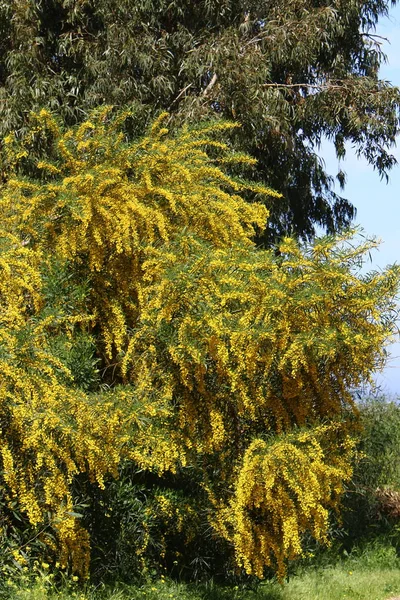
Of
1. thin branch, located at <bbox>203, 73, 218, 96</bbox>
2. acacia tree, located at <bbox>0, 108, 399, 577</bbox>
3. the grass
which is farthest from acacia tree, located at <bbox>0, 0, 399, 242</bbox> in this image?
the grass

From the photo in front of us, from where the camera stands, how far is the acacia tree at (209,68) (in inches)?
484

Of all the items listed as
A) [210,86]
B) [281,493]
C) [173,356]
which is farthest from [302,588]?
[210,86]

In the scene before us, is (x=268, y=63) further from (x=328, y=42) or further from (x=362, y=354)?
(x=362, y=354)

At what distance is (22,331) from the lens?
20.1 ft

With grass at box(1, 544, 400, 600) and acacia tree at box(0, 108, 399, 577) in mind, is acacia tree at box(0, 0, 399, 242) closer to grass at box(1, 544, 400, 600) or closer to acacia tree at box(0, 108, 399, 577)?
acacia tree at box(0, 108, 399, 577)

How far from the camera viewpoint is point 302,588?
25.5ft

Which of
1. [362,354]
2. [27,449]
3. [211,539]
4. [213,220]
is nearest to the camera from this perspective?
[27,449]

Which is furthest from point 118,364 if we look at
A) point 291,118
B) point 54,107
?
point 291,118

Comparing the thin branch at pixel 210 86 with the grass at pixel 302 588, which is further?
the thin branch at pixel 210 86

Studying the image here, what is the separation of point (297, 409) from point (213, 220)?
1.85 meters

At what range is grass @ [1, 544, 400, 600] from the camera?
614 centimetres

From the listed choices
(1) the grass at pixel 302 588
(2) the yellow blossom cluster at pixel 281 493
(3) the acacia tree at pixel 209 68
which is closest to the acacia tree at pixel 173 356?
(2) the yellow blossom cluster at pixel 281 493

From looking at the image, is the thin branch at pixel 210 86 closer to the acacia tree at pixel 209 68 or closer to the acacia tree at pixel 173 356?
the acacia tree at pixel 209 68

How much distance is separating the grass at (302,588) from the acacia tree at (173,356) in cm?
26
